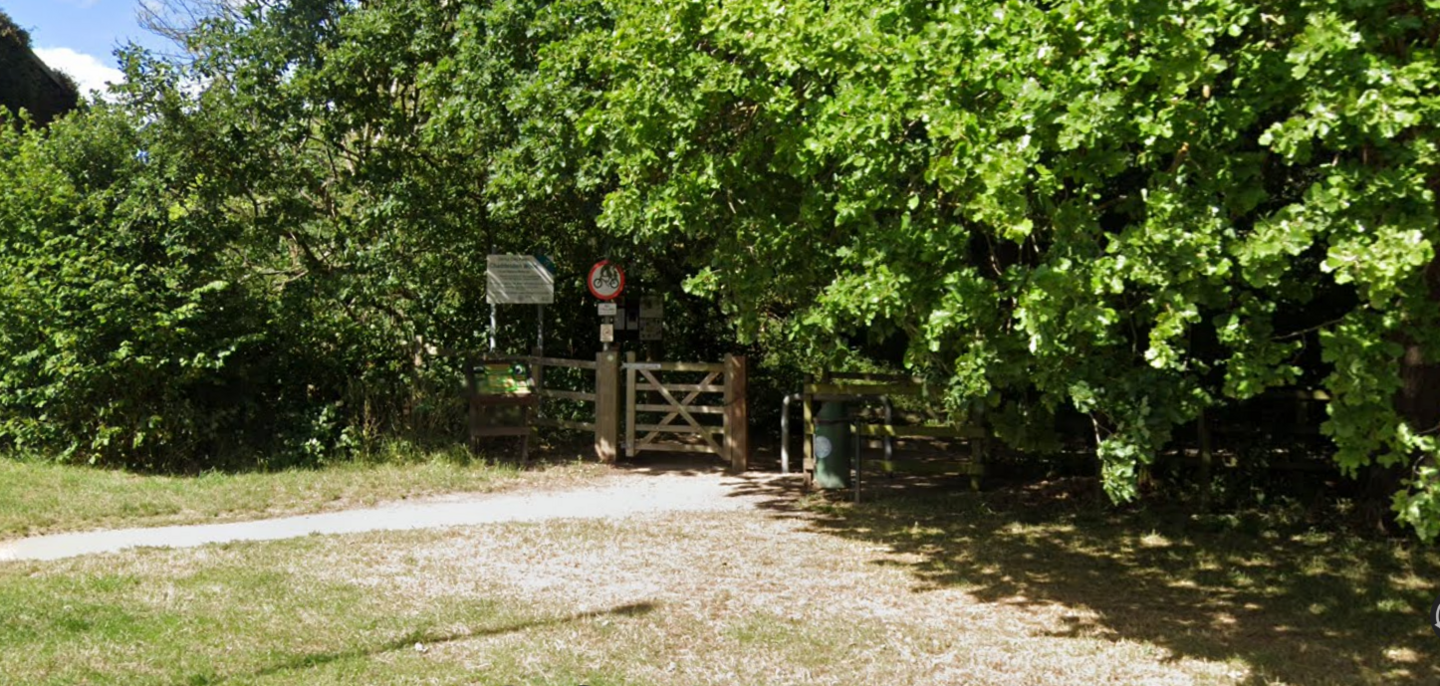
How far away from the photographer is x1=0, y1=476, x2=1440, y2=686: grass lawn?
600cm

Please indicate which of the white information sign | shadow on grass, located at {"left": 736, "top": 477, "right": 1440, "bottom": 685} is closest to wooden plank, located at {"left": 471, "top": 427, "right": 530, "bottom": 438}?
the white information sign

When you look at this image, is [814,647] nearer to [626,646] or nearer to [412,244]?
[626,646]

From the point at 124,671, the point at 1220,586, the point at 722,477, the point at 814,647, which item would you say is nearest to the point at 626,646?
the point at 814,647

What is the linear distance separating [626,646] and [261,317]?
8462mm

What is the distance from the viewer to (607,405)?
13.6 metres

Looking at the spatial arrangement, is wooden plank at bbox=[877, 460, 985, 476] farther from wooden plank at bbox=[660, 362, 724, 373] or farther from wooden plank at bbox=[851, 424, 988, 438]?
wooden plank at bbox=[660, 362, 724, 373]

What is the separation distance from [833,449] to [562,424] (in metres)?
3.94

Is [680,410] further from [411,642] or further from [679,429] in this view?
[411,642]

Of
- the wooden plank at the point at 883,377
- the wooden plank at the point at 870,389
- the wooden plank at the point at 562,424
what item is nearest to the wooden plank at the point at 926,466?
the wooden plank at the point at 870,389

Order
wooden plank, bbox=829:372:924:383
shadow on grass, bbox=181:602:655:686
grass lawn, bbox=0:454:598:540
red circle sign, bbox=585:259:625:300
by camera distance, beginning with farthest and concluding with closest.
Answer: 1. red circle sign, bbox=585:259:625:300
2. wooden plank, bbox=829:372:924:383
3. grass lawn, bbox=0:454:598:540
4. shadow on grass, bbox=181:602:655:686

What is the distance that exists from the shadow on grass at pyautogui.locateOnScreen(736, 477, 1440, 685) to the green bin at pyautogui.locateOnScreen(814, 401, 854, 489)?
21cm

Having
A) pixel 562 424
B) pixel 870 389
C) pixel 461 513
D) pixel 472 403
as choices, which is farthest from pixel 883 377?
→ pixel 472 403

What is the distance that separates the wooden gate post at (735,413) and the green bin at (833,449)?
5.48 ft

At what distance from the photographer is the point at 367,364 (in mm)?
14141
